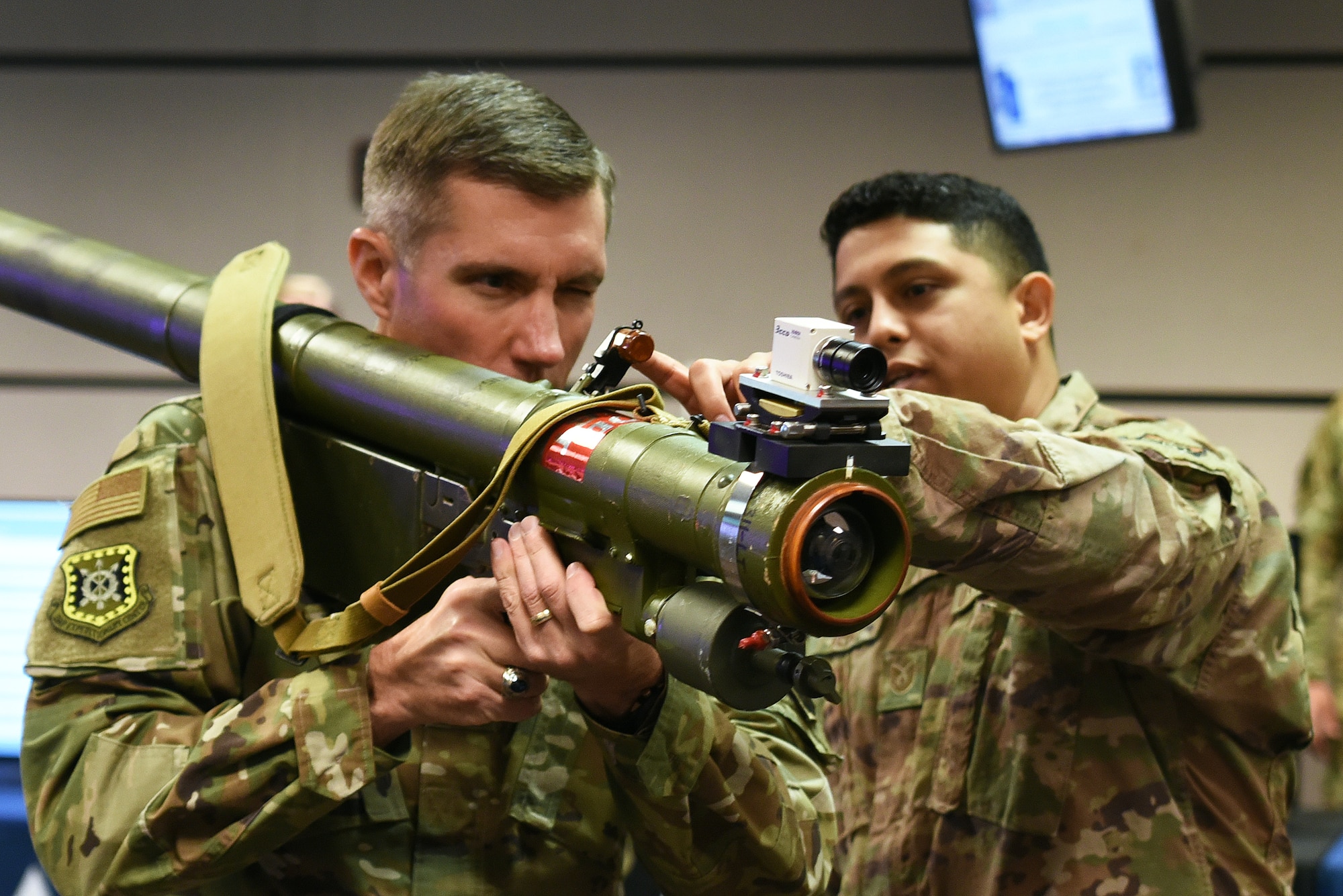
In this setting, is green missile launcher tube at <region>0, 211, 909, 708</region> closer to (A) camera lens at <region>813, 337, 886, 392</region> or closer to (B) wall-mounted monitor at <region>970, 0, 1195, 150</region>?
(A) camera lens at <region>813, 337, 886, 392</region>

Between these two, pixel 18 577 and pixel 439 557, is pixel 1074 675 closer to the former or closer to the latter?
pixel 439 557

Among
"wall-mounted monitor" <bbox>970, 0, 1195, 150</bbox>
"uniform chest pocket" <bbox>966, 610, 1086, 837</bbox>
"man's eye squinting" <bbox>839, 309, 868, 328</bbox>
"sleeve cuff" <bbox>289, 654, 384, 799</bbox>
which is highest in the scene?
"wall-mounted monitor" <bbox>970, 0, 1195, 150</bbox>

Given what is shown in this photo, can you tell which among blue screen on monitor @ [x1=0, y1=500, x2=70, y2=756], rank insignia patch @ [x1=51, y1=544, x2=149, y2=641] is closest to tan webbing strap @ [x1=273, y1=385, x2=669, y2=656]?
rank insignia patch @ [x1=51, y1=544, x2=149, y2=641]

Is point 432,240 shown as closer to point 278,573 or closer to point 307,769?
point 278,573

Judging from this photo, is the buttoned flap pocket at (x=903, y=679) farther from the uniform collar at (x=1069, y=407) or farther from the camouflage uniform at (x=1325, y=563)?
the camouflage uniform at (x=1325, y=563)

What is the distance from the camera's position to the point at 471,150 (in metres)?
1.42

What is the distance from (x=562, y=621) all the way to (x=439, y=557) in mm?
164

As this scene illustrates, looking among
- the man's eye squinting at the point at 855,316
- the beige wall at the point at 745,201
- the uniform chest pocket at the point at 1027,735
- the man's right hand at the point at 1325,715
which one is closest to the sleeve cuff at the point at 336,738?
the uniform chest pocket at the point at 1027,735

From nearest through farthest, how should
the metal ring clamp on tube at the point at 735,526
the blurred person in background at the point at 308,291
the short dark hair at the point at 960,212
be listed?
the metal ring clamp on tube at the point at 735,526, the short dark hair at the point at 960,212, the blurred person in background at the point at 308,291

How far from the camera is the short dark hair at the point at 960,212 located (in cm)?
207

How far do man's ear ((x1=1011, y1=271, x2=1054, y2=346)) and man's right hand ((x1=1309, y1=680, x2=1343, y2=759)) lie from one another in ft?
5.30

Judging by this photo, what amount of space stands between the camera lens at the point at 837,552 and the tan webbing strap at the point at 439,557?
233mm

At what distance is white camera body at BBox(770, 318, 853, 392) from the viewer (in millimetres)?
925

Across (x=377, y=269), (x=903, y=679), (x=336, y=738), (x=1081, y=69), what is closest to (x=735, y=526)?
(x=336, y=738)
